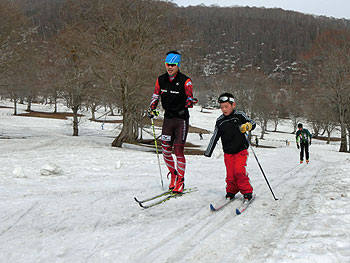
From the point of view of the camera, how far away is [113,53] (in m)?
17.1

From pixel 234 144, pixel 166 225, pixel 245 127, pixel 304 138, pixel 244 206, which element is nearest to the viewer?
pixel 166 225

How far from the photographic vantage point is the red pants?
471 cm

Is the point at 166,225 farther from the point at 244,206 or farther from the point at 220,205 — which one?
the point at 244,206

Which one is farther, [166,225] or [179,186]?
[179,186]

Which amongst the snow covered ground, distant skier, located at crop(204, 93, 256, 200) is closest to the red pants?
distant skier, located at crop(204, 93, 256, 200)

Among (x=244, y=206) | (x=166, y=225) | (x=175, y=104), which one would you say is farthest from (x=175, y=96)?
(x=166, y=225)

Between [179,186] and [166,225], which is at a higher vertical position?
[179,186]

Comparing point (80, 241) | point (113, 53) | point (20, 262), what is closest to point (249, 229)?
point (80, 241)

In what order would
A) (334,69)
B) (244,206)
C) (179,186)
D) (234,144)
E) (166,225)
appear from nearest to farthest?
(166,225) → (244,206) → (234,144) → (179,186) → (334,69)

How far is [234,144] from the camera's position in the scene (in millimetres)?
4805

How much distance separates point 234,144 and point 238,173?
0.50 meters

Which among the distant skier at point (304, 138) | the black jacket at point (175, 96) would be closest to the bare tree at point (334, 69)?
the distant skier at point (304, 138)

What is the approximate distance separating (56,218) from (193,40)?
19.3m

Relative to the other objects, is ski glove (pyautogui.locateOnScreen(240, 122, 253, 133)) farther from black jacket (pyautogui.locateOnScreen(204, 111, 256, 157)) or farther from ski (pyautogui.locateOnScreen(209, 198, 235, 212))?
ski (pyautogui.locateOnScreen(209, 198, 235, 212))
